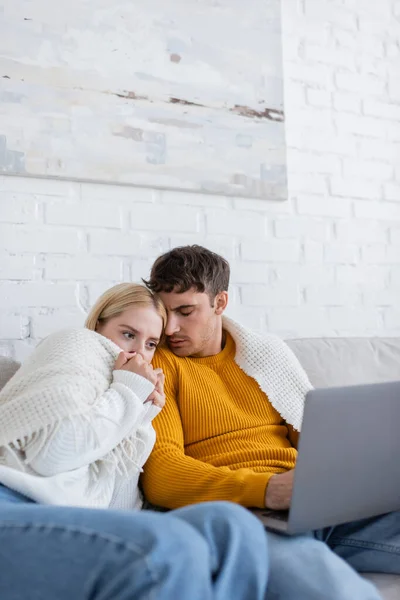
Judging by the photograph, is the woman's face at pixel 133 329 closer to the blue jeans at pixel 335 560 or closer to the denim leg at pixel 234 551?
the blue jeans at pixel 335 560

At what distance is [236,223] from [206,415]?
0.87 metres

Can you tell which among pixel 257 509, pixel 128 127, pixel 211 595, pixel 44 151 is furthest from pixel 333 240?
pixel 211 595

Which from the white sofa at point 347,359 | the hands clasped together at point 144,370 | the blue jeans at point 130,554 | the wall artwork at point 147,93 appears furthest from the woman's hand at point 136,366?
the wall artwork at point 147,93

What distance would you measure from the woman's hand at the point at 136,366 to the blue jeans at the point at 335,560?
0.39 m

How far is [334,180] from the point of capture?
252 centimetres

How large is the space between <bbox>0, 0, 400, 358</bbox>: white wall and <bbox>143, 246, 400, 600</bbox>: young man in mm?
407

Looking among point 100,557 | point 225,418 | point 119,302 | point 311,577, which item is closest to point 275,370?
point 225,418

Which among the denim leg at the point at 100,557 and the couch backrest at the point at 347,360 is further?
the couch backrest at the point at 347,360

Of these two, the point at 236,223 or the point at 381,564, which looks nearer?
the point at 381,564

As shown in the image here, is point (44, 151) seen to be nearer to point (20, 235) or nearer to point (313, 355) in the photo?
point (20, 235)

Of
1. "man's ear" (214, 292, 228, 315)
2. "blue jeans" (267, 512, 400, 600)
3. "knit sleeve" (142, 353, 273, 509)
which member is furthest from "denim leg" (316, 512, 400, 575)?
"man's ear" (214, 292, 228, 315)

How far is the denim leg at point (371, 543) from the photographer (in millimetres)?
1285

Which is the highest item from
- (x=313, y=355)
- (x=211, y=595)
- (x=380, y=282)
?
(x=380, y=282)

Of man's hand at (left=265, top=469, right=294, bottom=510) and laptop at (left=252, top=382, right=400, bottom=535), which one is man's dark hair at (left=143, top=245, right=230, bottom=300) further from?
laptop at (left=252, top=382, right=400, bottom=535)
